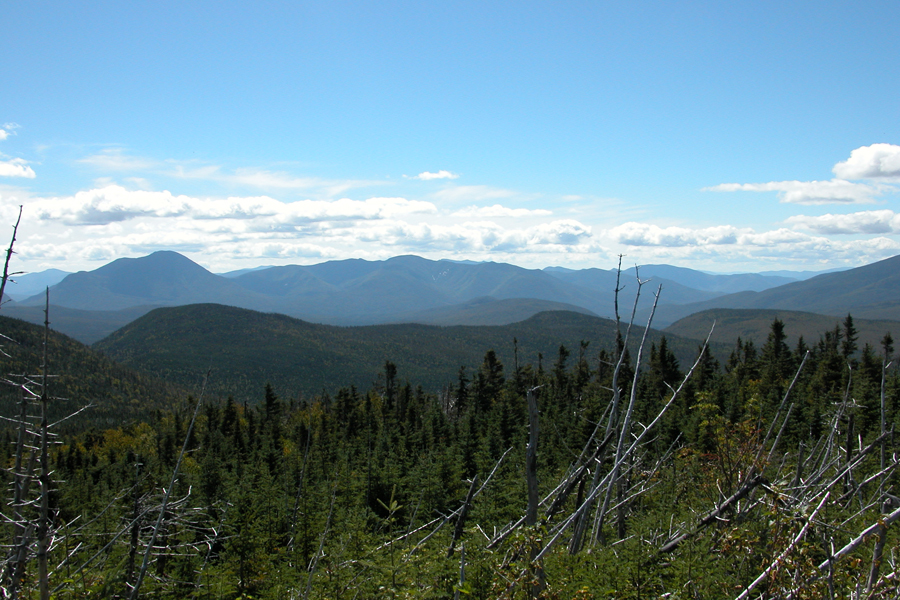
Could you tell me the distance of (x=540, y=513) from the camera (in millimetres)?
6051

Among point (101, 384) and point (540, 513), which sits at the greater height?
point (540, 513)

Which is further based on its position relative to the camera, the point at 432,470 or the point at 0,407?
the point at 0,407

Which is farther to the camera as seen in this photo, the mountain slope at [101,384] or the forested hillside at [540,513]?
the mountain slope at [101,384]

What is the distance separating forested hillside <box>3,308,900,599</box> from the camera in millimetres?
4402

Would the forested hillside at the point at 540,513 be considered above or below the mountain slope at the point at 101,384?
above

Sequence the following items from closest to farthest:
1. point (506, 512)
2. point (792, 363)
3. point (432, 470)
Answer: point (506, 512)
point (432, 470)
point (792, 363)

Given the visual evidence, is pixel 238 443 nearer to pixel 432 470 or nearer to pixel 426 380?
pixel 432 470

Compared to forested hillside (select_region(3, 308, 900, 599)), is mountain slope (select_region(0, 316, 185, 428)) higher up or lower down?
lower down

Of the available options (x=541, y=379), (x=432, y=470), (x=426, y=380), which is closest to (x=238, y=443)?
(x=541, y=379)

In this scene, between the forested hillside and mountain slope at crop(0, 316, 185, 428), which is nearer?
the forested hillside

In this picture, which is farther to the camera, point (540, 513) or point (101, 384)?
point (101, 384)

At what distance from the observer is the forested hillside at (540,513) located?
4.40 m

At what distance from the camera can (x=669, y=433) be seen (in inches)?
1235

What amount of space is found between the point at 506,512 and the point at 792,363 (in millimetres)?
48446
